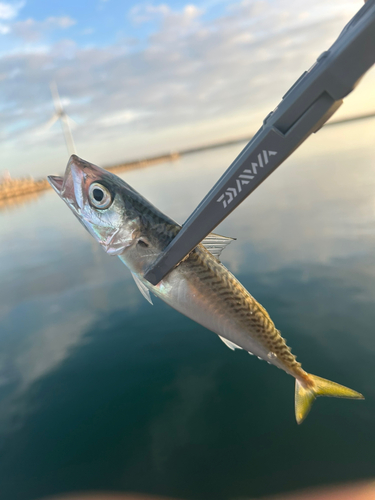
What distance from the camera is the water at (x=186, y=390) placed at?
12.2 feet

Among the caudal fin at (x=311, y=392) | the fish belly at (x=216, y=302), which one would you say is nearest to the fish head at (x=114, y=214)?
the fish belly at (x=216, y=302)

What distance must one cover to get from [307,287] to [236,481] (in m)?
4.73

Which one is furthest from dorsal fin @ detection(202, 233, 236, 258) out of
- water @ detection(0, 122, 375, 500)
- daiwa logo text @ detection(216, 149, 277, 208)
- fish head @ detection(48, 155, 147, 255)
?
water @ detection(0, 122, 375, 500)

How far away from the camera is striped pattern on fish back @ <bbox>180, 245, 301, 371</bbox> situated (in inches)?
89.1

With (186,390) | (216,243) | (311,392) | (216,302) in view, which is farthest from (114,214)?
(186,390)

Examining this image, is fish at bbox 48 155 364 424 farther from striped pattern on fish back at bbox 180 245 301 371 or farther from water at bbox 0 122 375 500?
water at bbox 0 122 375 500

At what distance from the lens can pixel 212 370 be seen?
5176 millimetres

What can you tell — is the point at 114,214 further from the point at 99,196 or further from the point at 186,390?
the point at 186,390

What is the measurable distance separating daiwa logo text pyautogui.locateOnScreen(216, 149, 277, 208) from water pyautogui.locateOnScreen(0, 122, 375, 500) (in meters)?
3.58

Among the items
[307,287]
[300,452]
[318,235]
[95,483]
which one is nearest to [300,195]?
[318,235]

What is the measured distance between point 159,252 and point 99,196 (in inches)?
22.3

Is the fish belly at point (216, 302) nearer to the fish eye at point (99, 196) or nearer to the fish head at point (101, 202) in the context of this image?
the fish head at point (101, 202)

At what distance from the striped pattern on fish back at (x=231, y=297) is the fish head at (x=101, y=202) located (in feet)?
1.62

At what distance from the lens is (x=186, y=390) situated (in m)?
4.86
